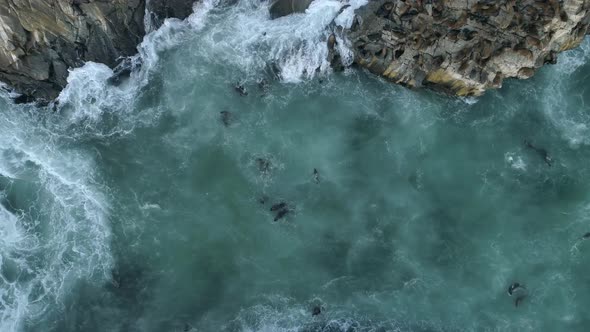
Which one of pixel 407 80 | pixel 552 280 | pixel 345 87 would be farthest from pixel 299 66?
pixel 552 280

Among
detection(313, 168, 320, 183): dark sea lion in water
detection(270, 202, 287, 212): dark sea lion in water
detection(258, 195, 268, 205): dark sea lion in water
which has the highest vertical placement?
detection(313, 168, 320, 183): dark sea lion in water

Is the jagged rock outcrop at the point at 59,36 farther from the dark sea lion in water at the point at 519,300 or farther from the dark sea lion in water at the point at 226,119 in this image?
the dark sea lion in water at the point at 519,300

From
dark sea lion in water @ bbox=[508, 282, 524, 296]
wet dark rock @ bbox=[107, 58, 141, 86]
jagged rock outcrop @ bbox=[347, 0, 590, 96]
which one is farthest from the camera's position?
wet dark rock @ bbox=[107, 58, 141, 86]

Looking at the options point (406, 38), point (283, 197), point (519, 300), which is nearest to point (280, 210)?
point (283, 197)

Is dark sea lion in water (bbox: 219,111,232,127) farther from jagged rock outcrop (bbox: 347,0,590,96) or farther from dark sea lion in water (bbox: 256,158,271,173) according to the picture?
jagged rock outcrop (bbox: 347,0,590,96)

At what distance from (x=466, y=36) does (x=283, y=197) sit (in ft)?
72.4

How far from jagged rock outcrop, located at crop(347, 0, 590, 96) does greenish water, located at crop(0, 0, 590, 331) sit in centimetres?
281

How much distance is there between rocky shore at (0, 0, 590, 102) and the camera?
47031 mm

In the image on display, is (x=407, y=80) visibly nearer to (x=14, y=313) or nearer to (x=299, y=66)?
(x=299, y=66)

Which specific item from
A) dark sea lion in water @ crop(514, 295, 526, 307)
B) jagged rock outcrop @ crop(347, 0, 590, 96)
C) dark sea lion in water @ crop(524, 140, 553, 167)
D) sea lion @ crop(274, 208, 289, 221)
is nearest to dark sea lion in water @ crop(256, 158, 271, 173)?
sea lion @ crop(274, 208, 289, 221)

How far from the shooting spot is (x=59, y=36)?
47406 mm

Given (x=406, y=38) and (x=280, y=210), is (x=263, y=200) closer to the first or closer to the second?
(x=280, y=210)

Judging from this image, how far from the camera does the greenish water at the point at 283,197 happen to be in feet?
146

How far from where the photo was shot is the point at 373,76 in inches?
2016
